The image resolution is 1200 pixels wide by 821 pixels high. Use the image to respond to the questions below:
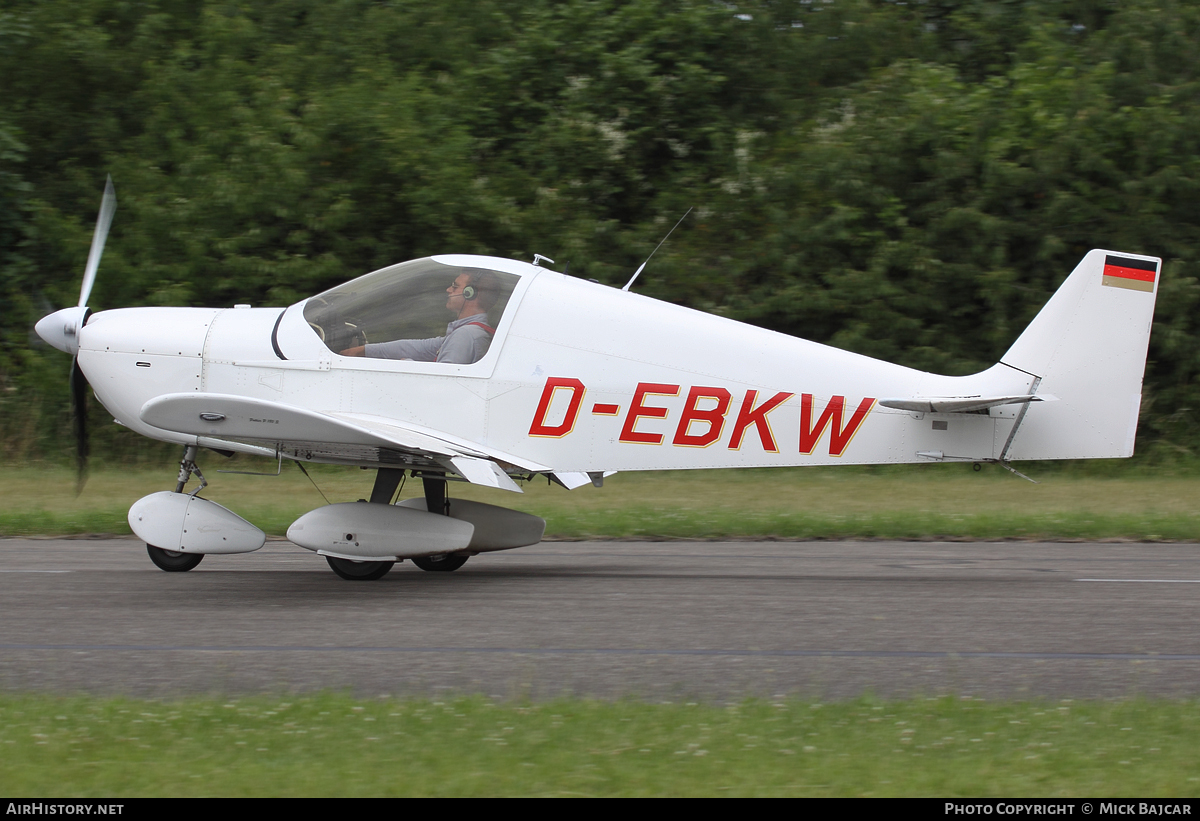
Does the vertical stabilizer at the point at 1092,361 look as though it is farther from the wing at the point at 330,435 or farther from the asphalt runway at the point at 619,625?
the wing at the point at 330,435

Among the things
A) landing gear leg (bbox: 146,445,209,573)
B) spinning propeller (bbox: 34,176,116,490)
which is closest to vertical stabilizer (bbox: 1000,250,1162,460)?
landing gear leg (bbox: 146,445,209,573)

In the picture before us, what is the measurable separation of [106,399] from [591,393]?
3456mm

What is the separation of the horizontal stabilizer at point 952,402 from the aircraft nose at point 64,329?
225 inches

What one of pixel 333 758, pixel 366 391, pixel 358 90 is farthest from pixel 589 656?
pixel 358 90

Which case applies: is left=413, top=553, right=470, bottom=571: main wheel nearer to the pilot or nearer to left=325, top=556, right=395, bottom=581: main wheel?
left=325, top=556, right=395, bottom=581: main wheel

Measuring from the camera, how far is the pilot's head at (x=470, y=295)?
7.93m

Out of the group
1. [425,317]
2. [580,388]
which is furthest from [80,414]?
[580,388]

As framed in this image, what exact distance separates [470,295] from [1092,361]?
4289 millimetres

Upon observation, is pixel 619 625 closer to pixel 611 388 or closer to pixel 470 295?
pixel 611 388

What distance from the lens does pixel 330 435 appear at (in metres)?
7.14

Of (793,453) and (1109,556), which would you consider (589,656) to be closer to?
(793,453)

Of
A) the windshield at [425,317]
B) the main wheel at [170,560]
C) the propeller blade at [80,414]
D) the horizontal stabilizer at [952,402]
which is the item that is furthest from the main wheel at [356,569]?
the horizontal stabilizer at [952,402]

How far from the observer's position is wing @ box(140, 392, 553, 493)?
22.8 feet

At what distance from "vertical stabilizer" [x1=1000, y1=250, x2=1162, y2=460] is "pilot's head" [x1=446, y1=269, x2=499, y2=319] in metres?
3.74
